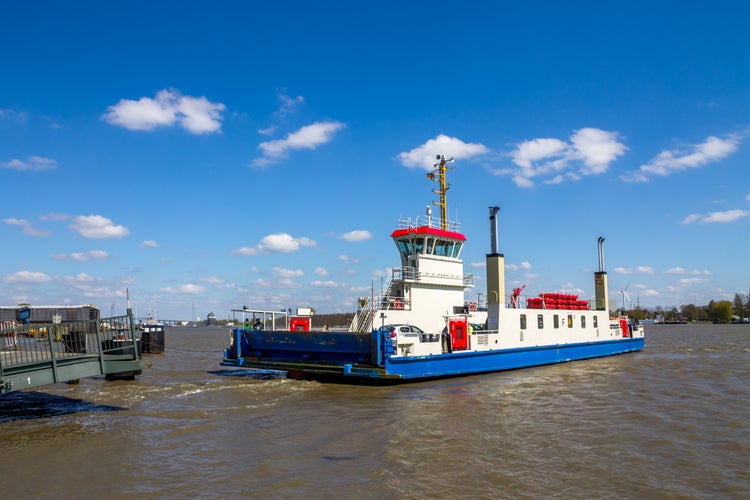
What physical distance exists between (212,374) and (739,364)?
86.1 feet

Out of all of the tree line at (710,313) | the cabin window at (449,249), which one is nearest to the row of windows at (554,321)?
the cabin window at (449,249)

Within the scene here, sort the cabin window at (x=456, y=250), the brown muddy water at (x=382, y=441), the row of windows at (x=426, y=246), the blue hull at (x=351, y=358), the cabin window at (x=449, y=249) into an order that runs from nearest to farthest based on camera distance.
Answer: the brown muddy water at (x=382, y=441) < the blue hull at (x=351, y=358) < the row of windows at (x=426, y=246) < the cabin window at (x=449, y=249) < the cabin window at (x=456, y=250)

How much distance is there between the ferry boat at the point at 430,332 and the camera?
1942cm

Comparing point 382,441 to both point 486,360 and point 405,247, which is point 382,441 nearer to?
point 486,360

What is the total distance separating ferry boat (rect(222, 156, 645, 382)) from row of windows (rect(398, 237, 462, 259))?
1.8 inches

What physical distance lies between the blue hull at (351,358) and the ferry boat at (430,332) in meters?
0.04

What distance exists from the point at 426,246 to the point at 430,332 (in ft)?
12.8

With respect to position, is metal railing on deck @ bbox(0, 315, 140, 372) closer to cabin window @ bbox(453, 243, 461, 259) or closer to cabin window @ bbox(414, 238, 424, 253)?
cabin window @ bbox(414, 238, 424, 253)

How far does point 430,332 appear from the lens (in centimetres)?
2375

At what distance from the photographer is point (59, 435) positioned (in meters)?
11.9

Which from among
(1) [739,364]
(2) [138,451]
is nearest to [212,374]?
(2) [138,451]

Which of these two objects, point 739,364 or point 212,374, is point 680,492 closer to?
point 212,374

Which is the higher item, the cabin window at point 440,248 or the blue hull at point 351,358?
the cabin window at point 440,248

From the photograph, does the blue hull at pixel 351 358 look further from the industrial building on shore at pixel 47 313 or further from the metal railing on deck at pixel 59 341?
the industrial building on shore at pixel 47 313
